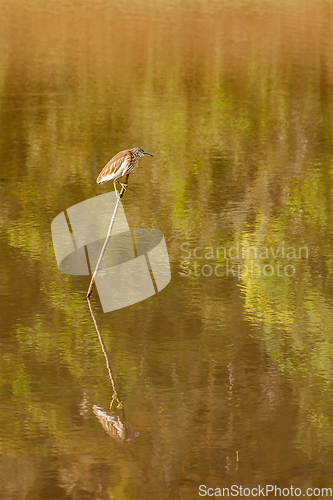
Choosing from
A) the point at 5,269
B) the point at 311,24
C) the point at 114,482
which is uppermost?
the point at 311,24

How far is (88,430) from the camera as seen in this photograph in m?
5.46

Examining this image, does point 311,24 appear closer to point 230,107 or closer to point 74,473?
point 230,107

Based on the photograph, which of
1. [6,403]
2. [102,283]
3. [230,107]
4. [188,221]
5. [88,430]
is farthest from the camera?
[230,107]

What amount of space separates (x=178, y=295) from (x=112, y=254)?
1.28 meters

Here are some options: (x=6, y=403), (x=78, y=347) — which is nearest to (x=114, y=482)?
(x=6, y=403)

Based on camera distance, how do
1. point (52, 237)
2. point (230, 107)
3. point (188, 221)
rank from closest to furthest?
point (52, 237) → point (188, 221) → point (230, 107)

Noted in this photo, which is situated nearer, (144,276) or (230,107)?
(144,276)

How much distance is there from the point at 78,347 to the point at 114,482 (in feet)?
6.32
